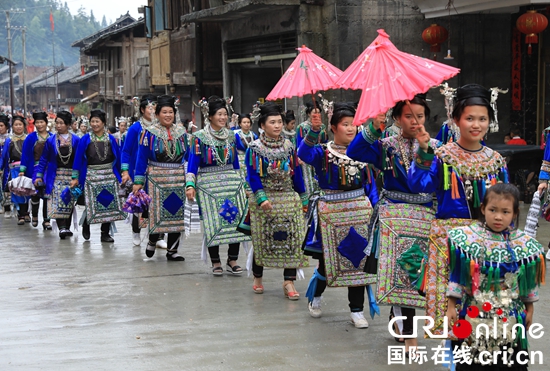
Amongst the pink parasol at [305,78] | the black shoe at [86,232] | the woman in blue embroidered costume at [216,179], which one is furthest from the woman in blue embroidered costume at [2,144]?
the pink parasol at [305,78]

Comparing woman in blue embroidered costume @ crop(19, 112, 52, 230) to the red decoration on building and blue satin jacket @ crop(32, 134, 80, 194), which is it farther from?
the red decoration on building

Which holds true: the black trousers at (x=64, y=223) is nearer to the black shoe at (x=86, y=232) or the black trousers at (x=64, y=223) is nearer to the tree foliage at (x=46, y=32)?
the black shoe at (x=86, y=232)

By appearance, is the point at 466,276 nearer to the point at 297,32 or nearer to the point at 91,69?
the point at 297,32

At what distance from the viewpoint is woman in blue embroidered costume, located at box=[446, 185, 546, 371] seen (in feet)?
13.1

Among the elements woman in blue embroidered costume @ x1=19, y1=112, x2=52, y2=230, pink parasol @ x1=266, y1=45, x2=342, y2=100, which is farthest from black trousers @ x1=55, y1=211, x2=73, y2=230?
pink parasol @ x1=266, y1=45, x2=342, y2=100

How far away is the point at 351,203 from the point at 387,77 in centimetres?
182

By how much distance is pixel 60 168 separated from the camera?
38.2 feet

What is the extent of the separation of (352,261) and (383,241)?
0.86m

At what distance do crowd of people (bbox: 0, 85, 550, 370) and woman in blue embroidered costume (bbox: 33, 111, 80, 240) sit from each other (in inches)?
15.7

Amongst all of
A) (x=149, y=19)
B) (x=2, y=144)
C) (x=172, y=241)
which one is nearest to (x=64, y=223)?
(x=172, y=241)

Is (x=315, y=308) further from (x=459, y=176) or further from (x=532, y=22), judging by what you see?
(x=532, y=22)

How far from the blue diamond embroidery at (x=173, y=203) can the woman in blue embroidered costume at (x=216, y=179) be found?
1.00m

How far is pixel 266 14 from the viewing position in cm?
1692

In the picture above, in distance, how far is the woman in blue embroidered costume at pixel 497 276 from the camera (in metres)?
4.00
